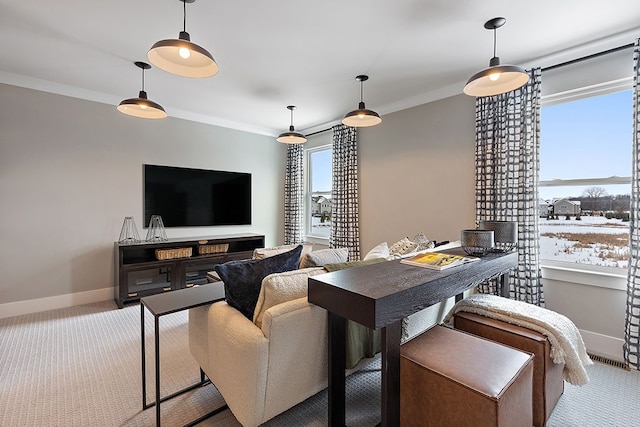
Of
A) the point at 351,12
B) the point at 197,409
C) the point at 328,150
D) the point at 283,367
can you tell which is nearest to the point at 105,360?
the point at 197,409

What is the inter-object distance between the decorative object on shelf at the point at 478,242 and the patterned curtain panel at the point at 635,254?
1224mm

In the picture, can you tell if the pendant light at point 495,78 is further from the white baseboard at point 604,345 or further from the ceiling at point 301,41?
the white baseboard at point 604,345

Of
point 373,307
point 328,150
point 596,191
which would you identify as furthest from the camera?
point 328,150

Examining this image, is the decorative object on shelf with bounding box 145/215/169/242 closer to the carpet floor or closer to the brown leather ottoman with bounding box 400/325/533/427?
the carpet floor

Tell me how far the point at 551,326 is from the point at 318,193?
3.97 meters

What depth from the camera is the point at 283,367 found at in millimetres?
1490

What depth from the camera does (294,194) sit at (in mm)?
5332

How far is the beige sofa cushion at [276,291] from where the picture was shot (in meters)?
→ 1.54

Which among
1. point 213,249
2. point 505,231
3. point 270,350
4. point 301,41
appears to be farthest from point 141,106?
point 505,231

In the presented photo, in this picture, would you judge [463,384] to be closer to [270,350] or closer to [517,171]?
[270,350]

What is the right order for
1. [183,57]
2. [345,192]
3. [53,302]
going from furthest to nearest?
[345,192] < [53,302] < [183,57]

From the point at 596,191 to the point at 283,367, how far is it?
10.1 feet

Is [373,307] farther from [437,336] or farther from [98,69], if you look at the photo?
[98,69]

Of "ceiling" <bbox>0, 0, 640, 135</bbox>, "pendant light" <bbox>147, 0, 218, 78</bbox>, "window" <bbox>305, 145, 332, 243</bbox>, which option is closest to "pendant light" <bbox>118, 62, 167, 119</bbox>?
"ceiling" <bbox>0, 0, 640, 135</bbox>
